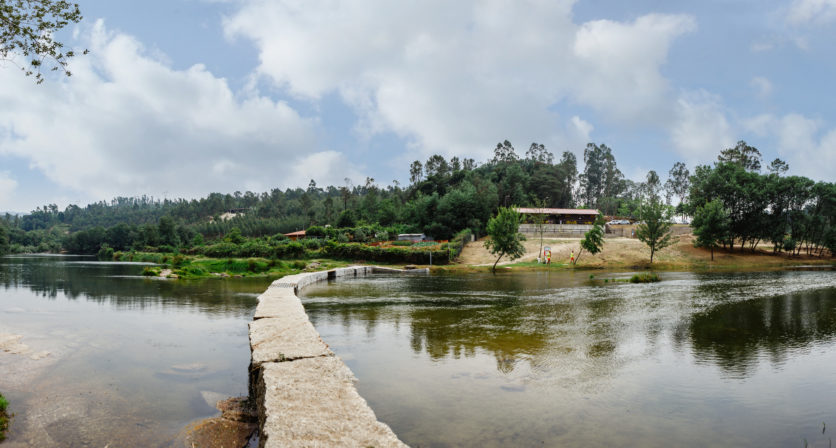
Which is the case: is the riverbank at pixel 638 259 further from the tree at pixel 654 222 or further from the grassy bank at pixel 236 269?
the grassy bank at pixel 236 269

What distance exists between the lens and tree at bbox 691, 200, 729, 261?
49.7 meters

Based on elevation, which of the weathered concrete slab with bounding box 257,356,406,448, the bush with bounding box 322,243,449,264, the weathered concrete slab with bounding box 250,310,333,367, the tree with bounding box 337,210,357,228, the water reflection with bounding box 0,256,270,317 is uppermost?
the tree with bounding box 337,210,357,228

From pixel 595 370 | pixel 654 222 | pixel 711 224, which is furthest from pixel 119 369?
pixel 711 224

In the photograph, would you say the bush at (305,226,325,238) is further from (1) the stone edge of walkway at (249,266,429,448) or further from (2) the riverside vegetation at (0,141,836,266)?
(1) the stone edge of walkway at (249,266,429,448)

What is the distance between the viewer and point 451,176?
93.1 metres

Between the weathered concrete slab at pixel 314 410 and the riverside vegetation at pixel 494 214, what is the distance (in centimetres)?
3468

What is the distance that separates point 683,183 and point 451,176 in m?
64.3

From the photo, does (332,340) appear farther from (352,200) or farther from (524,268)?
(352,200)

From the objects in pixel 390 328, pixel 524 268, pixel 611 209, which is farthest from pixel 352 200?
pixel 390 328

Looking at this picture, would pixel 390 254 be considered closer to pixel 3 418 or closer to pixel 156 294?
pixel 156 294

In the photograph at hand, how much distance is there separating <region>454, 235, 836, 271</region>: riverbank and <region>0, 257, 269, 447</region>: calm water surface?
30.3 meters

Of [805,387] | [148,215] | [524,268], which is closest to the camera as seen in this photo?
[805,387]

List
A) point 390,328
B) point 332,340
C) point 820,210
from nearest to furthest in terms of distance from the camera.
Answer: point 332,340 < point 390,328 < point 820,210

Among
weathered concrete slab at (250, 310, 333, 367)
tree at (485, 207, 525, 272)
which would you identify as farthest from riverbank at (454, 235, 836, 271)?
weathered concrete slab at (250, 310, 333, 367)
